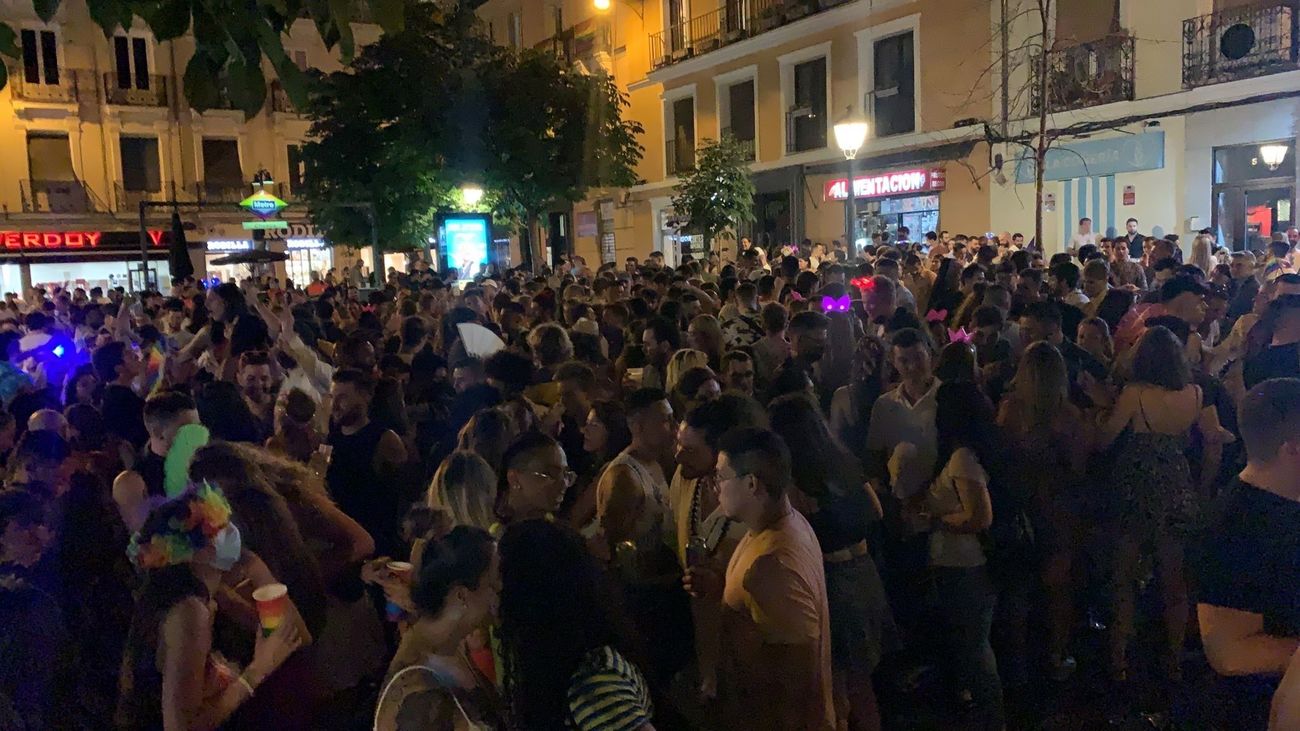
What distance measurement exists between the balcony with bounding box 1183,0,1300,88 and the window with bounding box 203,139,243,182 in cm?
3347

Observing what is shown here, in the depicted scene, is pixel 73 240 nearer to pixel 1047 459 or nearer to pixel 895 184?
pixel 895 184

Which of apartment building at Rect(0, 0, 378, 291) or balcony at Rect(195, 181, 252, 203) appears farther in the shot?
balcony at Rect(195, 181, 252, 203)

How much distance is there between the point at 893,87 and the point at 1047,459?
18.3 meters

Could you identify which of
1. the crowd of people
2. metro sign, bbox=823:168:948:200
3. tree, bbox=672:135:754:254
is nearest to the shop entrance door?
metro sign, bbox=823:168:948:200

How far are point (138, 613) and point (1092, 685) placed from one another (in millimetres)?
4578

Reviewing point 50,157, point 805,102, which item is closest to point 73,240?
point 50,157

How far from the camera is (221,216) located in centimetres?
3794

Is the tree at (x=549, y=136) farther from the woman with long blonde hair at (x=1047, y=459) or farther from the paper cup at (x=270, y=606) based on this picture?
the paper cup at (x=270, y=606)

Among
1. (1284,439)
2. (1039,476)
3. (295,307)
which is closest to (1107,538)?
(1039,476)

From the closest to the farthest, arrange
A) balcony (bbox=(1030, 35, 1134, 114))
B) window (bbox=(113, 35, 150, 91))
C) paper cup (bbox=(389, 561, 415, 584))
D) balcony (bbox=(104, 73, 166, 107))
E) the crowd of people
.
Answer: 1. the crowd of people
2. paper cup (bbox=(389, 561, 415, 584))
3. balcony (bbox=(1030, 35, 1134, 114))
4. balcony (bbox=(104, 73, 166, 107))
5. window (bbox=(113, 35, 150, 91))

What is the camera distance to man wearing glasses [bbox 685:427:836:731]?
9.86 ft

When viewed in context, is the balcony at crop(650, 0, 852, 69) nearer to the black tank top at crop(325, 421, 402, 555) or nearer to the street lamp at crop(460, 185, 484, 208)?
the street lamp at crop(460, 185, 484, 208)

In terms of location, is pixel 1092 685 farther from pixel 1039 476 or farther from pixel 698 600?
pixel 698 600

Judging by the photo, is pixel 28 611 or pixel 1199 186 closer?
pixel 28 611
